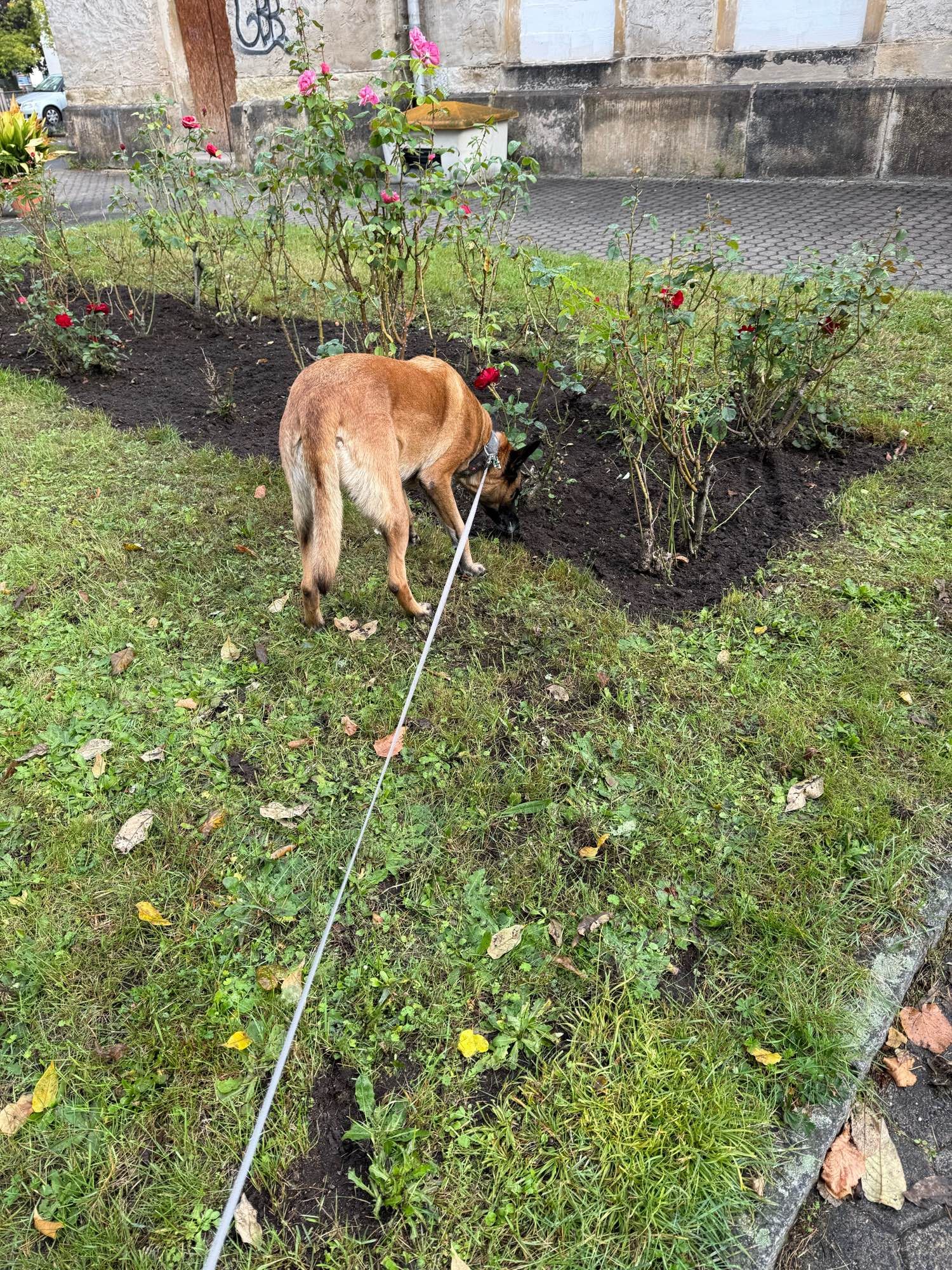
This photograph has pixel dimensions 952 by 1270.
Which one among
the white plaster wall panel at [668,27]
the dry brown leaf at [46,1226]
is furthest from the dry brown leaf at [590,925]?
the white plaster wall panel at [668,27]

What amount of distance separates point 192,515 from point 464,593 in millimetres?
1748

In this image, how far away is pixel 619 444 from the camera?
4.97 m

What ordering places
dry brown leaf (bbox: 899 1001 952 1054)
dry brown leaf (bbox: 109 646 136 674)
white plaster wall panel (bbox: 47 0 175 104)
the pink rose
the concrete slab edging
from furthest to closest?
white plaster wall panel (bbox: 47 0 175 104) → the pink rose → dry brown leaf (bbox: 109 646 136 674) → dry brown leaf (bbox: 899 1001 952 1054) → the concrete slab edging

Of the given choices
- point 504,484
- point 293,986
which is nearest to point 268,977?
point 293,986

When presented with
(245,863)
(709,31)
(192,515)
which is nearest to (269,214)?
(192,515)

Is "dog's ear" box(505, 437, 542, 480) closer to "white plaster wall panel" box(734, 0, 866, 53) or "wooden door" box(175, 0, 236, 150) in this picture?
"white plaster wall panel" box(734, 0, 866, 53)

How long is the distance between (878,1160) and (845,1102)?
15cm

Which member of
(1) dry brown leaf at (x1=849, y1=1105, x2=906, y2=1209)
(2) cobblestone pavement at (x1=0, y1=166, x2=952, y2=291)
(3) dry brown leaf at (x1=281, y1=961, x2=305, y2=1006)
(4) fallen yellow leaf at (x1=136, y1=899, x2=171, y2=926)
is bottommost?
(1) dry brown leaf at (x1=849, y1=1105, x2=906, y2=1209)

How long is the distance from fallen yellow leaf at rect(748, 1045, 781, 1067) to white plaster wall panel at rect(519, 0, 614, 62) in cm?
1344

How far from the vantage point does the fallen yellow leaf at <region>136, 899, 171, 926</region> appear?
2.51 meters

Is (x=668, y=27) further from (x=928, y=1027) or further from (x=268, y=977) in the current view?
(x=268, y=977)

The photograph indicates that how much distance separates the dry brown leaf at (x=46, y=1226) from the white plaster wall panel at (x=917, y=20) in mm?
12953

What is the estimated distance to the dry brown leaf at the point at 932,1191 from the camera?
6.36ft

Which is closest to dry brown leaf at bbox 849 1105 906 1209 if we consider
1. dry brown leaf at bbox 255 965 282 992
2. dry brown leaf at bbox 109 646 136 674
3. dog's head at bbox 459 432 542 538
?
dry brown leaf at bbox 255 965 282 992
